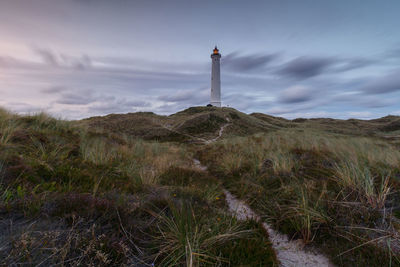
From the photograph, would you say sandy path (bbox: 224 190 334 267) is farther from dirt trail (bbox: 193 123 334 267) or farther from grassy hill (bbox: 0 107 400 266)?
grassy hill (bbox: 0 107 400 266)

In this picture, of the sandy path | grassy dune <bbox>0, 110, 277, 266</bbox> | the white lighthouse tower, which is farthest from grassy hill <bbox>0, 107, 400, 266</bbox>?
the white lighthouse tower

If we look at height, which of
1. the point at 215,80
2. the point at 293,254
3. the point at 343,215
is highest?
the point at 215,80

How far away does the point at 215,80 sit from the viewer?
57469mm

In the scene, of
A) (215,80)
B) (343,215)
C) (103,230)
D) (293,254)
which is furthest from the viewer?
(215,80)

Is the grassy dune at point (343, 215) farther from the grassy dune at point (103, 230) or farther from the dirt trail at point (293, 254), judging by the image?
the grassy dune at point (103, 230)

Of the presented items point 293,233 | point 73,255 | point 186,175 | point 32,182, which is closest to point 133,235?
point 73,255

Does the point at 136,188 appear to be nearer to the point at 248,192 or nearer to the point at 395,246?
the point at 248,192

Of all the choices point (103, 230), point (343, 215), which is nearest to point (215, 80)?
point (343, 215)

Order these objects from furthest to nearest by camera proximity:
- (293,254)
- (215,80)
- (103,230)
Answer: (215,80) → (293,254) → (103,230)

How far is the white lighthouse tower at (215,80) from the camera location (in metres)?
56.6

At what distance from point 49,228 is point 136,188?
77.8 inches

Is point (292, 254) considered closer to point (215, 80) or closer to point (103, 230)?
point (103, 230)

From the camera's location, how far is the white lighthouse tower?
56562mm

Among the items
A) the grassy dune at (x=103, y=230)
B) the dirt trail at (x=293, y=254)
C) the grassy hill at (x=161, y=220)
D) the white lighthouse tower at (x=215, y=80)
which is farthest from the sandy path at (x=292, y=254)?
the white lighthouse tower at (x=215, y=80)
